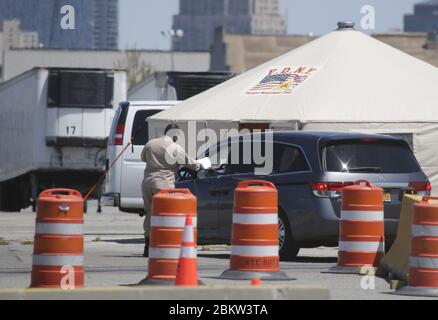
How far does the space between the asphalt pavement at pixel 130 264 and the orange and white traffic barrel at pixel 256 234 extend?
21 cm

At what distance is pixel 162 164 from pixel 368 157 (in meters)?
2.64

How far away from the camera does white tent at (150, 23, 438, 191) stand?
2516 centimetres

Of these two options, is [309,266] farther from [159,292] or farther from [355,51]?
[355,51]

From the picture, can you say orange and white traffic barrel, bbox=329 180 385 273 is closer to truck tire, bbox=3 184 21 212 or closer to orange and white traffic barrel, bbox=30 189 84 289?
orange and white traffic barrel, bbox=30 189 84 289

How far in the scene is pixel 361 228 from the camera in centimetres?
1591

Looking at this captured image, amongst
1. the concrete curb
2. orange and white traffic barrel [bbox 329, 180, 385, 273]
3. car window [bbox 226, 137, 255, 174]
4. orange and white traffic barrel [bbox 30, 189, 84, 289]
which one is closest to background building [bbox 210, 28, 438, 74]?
car window [bbox 226, 137, 255, 174]

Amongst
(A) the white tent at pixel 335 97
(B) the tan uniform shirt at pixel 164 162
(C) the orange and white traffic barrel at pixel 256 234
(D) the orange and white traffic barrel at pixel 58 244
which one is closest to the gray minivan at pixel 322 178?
(B) the tan uniform shirt at pixel 164 162

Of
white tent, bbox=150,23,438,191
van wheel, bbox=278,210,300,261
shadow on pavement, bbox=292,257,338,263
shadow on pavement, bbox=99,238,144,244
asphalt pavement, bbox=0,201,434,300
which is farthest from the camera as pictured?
white tent, bbox=150,23,438,191

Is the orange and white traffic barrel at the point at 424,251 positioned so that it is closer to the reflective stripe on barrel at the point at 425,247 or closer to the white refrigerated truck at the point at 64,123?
the reflective stripe on barrel at the point at 425,247

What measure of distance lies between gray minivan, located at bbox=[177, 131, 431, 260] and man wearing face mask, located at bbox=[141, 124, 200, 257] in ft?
2.18

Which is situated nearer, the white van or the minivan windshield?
the minivan windshield

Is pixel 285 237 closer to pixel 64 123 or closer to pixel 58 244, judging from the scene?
pixel 58 244

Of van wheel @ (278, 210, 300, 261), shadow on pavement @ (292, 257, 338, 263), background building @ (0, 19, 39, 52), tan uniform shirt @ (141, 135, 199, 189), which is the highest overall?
background building @ (0, 19, 39, 52)
